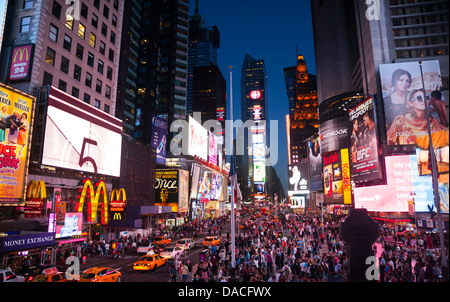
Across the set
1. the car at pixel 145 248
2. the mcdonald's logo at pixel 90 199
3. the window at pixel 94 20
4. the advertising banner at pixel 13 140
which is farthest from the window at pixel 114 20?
the car at pixel 145 248

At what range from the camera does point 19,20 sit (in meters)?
29.2

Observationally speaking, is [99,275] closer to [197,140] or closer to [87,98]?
[87,98]

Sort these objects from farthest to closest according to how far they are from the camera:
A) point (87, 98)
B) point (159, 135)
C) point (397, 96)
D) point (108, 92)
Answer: point (159, 135)
point (397, 96)
point (108, 92)
point (87, 98)

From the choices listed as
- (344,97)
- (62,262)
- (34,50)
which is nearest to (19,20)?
(34,50)

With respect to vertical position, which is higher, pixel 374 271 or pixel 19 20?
pixel 19 20

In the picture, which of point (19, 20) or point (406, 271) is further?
point (19, 20)

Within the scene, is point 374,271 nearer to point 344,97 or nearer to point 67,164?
point 67,164

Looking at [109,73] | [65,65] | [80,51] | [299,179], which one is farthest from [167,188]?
[299,179]

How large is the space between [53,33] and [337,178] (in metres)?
66.2

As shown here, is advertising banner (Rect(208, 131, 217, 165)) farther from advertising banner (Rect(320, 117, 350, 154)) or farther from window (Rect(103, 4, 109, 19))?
window (Rect(103, 4, 109, 19))

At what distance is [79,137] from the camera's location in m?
31.6
